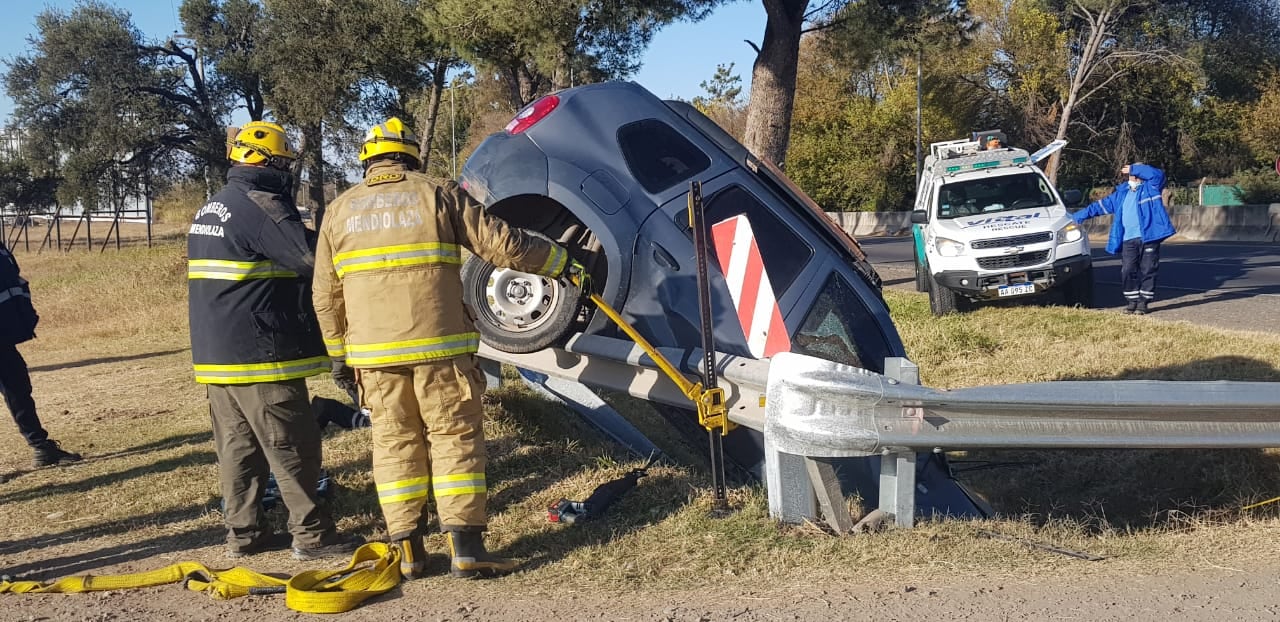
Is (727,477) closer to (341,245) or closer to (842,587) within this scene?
(842,587)

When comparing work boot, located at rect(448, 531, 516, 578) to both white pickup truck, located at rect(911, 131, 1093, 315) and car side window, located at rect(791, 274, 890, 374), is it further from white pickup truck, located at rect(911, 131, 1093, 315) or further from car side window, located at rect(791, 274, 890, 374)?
white pickup truck, located at rect(911, 131, 1093, 315)

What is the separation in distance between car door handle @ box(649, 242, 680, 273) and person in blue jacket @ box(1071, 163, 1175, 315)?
27.5ft

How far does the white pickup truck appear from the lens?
11.8 m

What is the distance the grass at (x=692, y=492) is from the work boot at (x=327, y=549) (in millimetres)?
88

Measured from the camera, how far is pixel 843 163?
146 ft

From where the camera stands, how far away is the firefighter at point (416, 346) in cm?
418

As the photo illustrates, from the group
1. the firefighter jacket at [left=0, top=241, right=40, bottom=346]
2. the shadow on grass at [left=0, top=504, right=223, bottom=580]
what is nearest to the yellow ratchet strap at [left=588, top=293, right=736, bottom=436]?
the shadow on grass at [left=0, top=504, right=223, bottom=580]

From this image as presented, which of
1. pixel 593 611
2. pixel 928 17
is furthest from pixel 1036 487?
pixel 928 17

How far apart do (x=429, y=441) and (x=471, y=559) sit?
0.49 metres

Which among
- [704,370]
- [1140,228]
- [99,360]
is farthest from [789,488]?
[99,360]

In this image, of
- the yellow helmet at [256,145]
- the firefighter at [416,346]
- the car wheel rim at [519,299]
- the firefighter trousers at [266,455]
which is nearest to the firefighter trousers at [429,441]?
the firefighter at [416,346]

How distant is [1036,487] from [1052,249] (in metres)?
6.01

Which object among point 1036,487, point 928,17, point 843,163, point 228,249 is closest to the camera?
point 228,249

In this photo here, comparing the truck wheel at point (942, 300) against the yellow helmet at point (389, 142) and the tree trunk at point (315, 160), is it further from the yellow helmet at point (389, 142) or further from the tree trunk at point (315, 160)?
the tree trunk at point (315, 160)
